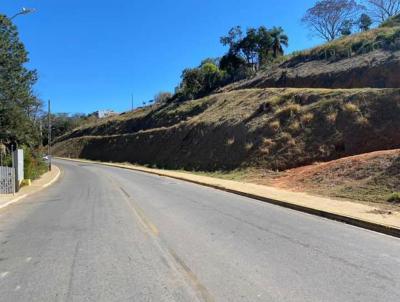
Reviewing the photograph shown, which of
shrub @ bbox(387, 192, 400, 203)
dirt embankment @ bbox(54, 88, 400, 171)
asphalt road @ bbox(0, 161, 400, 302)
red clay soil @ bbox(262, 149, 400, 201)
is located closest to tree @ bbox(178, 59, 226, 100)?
dirt embankment @ bbox(54, 88, 400, 171)

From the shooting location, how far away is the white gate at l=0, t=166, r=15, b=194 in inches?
927

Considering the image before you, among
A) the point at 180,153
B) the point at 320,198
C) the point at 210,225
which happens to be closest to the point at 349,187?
the point at 320,198

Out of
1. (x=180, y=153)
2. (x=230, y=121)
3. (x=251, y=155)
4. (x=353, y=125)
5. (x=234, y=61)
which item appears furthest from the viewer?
(x=234, y=61)

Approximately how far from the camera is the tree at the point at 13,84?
3122 centimetres

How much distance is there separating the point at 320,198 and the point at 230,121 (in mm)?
28915

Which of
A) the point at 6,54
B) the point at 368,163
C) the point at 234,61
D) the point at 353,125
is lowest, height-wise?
the point at 368,163

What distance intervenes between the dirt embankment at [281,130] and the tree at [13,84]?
595 inches

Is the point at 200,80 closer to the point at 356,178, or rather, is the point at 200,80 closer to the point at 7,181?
the point at 7,181

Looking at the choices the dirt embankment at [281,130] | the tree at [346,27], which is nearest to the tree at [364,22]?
the tree at [346,27]

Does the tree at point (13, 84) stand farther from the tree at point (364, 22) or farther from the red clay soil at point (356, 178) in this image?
the tree at point (364, 22)

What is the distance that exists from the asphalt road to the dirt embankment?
55.8ft

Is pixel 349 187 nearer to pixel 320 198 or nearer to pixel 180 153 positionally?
pixel 320 198

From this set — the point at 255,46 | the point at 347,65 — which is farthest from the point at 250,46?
the point at 347,65

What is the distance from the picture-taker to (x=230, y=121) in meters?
46.3
